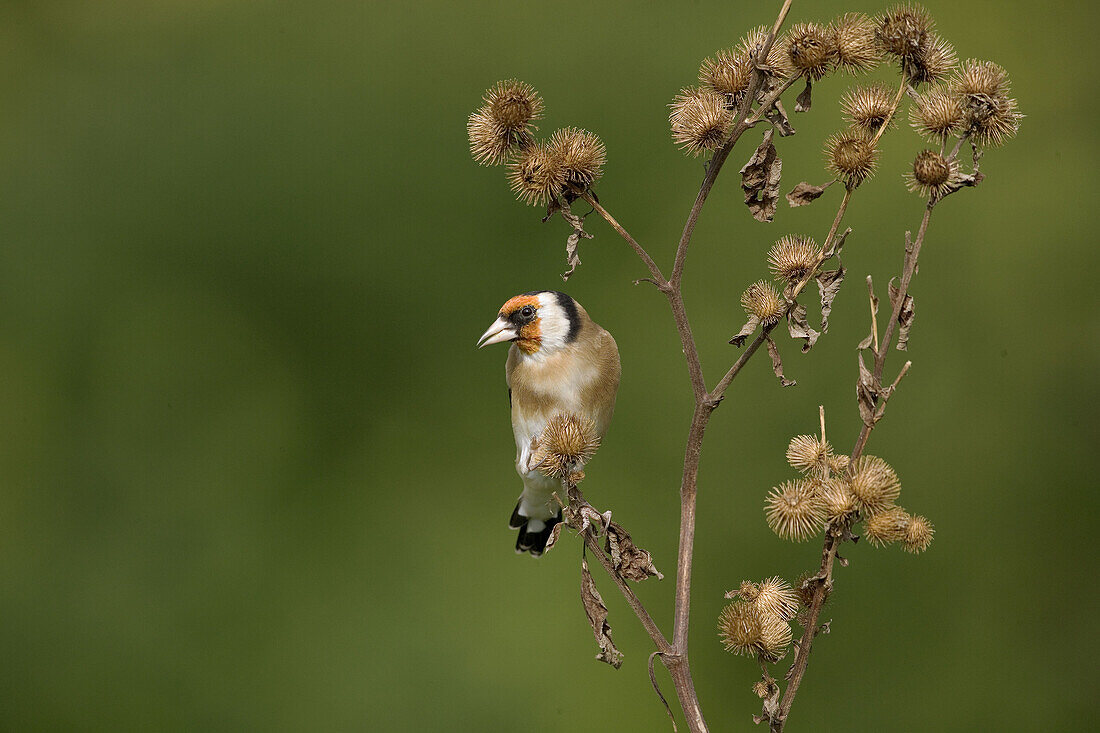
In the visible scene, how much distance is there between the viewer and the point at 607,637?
4.30 ft

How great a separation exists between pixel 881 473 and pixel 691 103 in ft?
1.62

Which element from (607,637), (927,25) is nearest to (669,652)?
(607,637)

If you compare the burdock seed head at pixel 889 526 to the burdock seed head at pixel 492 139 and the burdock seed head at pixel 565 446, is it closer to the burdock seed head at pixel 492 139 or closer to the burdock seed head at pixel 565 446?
the burdock seed head at pixel 565 446

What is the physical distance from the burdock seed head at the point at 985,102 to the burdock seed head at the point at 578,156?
1.40 ft

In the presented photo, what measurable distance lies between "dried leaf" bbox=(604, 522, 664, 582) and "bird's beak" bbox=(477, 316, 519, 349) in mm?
611

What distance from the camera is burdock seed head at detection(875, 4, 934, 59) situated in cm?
126

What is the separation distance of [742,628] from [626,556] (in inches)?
7.0

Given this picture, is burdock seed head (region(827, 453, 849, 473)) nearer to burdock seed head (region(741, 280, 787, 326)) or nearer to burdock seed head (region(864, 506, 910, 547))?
burdock seed head (region(864, 506, 910, 547))

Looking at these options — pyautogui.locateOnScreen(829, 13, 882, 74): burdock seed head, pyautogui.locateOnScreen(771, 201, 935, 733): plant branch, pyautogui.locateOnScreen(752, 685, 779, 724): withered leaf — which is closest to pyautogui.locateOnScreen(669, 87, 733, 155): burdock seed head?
pyautogui.locateOnScreen(829, 13, 882, 74): burdock seed head

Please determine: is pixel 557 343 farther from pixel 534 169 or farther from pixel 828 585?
pixel 828 585

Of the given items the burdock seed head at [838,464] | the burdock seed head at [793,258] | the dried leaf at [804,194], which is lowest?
the burdock seed head at [838,464]

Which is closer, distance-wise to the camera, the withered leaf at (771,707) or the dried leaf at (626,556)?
the withered leaf at (771,707)

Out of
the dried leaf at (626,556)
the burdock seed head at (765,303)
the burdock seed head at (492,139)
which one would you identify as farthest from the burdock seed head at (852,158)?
the dried leaf at (626,556)

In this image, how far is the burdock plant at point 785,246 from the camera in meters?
1.17
